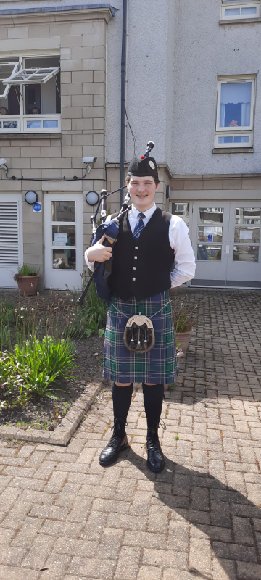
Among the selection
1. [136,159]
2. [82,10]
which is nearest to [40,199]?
[82,10]

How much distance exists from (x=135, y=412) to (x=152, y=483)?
1.01 meters

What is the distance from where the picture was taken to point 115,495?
2602 mm

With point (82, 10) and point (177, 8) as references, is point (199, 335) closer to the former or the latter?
point (82, 10)

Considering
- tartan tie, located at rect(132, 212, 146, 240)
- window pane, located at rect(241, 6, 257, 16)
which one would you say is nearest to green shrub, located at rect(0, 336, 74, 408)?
tartan tie, located at rect(132, 212, 146, 240)

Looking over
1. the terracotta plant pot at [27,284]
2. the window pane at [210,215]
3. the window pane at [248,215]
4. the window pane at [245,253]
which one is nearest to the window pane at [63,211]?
the terracotta plant pot at [27,284]

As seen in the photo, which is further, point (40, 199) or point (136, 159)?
point (40, 199)

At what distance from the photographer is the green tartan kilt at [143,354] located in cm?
282

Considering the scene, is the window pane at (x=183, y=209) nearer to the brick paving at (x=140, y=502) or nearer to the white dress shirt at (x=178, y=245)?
the brick paving at (x=140, y=502)

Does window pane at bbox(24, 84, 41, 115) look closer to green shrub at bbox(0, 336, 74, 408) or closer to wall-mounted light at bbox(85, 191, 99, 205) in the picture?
wall-mounted light at bbox(85, 191, 99, 205)

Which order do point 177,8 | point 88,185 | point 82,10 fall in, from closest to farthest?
point 82,10 < point 88,185 < point 177,8

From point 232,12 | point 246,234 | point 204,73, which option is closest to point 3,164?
point 204,73

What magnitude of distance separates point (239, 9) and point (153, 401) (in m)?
10.0

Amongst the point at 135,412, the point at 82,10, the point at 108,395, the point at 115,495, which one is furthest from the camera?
the point at 82,10

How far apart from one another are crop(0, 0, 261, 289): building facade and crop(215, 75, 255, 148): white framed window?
2 centimetres
